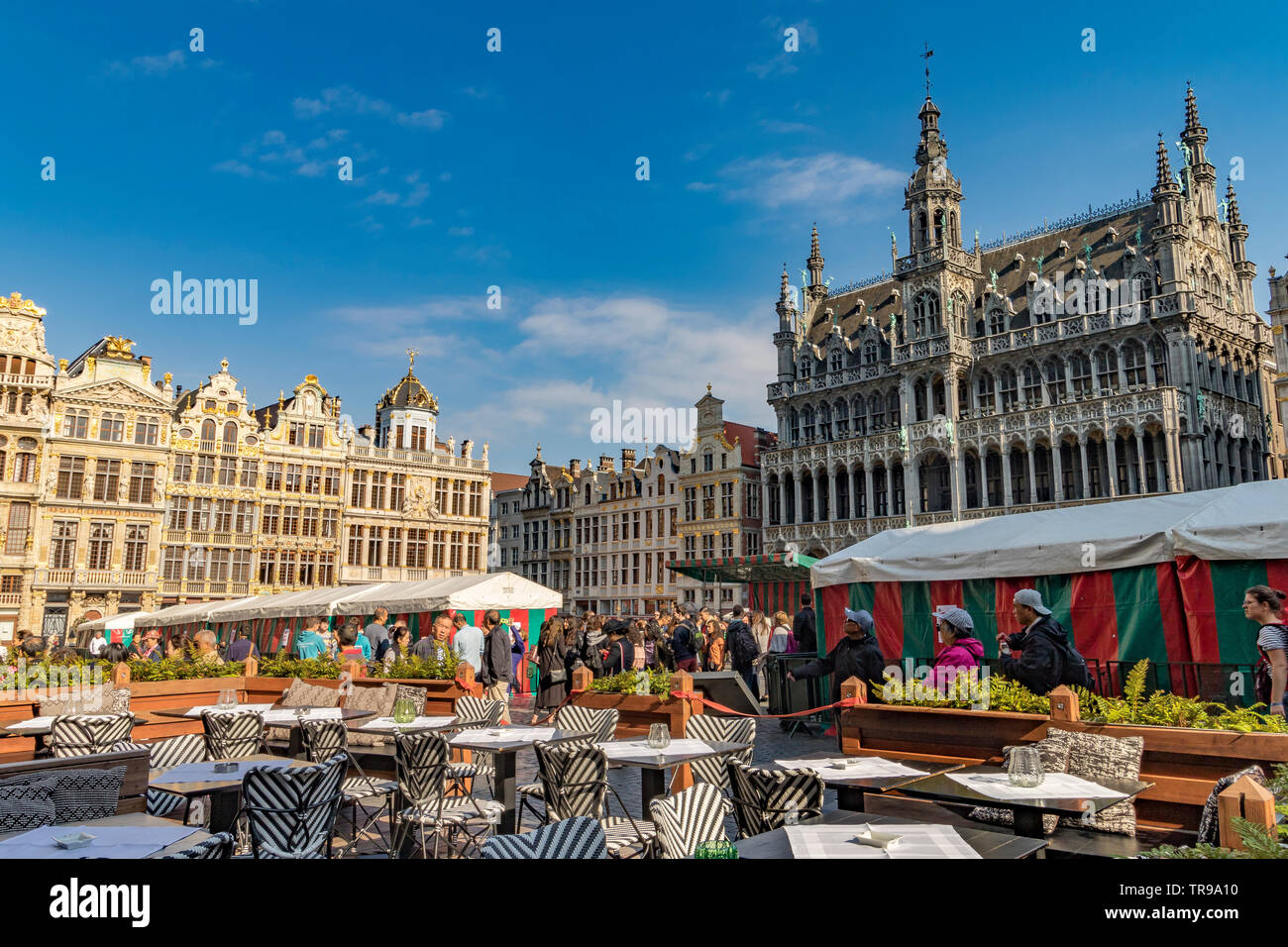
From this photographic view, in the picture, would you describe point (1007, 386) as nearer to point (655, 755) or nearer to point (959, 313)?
point (959, 313)

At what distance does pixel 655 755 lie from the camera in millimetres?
6746

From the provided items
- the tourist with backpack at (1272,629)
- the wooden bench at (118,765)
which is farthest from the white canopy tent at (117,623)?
the tourist with backpack at (1272,629)

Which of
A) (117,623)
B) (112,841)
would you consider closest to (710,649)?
(112,841)

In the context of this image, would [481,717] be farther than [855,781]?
Yes

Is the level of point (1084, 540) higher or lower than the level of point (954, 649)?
higher

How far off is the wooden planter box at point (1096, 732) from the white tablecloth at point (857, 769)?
121cm

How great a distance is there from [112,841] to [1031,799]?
4.62 metres

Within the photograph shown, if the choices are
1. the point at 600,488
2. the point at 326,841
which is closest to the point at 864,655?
the point at 326,841

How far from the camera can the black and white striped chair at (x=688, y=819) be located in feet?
15.6

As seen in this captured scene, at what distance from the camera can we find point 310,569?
47.0 m

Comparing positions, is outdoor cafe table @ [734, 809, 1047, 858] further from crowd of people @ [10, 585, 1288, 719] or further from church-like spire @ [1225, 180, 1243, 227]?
church-like spire @ [1225, 180, 1243, 227]

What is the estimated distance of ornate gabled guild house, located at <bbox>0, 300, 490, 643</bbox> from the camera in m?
39.8
